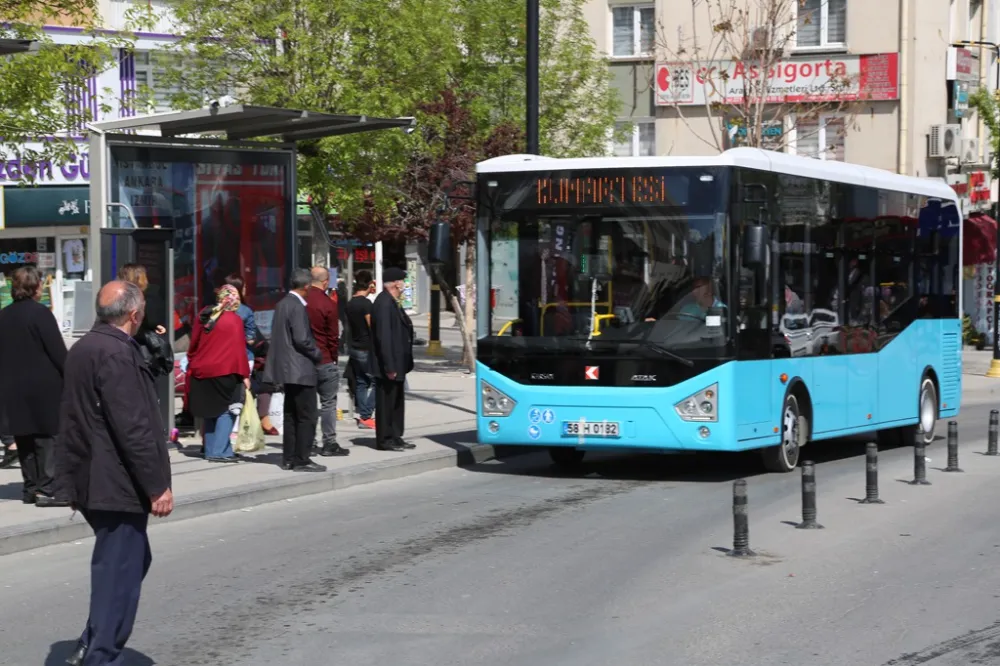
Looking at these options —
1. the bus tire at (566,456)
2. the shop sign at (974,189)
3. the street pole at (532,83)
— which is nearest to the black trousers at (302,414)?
the bus tire at (566,456)

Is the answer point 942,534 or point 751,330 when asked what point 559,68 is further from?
point 942,534

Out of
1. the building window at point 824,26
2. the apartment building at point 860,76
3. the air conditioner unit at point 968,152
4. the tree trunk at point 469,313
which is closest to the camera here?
the tree trunk at point 469,313

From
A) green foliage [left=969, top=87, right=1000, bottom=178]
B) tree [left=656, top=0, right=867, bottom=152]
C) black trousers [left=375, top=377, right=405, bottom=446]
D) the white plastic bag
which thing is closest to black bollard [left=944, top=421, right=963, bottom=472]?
black trousers [left=375, top=377, right=405, bottom=446]

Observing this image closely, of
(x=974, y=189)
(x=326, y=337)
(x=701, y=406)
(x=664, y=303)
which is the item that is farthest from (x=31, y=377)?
(x=974, y=189)

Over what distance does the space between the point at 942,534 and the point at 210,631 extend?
5.68 meters

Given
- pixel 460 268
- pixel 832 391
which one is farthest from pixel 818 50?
pixel 832 391

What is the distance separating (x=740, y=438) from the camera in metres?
13.8

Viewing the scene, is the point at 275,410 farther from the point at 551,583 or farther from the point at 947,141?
the point at 947,141

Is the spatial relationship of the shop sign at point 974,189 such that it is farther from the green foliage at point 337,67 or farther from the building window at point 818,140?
the green foliage at point 337,67

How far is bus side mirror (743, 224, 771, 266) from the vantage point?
13.4 meters

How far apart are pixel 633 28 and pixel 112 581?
34.5m

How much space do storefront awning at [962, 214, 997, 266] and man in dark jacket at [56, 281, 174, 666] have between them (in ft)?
104

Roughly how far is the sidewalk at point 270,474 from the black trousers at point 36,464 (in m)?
0.16

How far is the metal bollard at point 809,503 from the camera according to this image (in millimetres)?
11109
